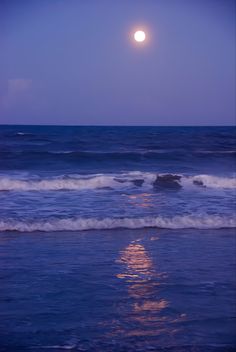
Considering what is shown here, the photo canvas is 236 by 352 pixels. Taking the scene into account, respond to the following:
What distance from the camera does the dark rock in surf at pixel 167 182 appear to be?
1403 centimetres

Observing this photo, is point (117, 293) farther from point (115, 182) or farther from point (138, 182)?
point (138, 182)

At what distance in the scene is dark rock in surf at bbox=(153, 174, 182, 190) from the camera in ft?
46.0

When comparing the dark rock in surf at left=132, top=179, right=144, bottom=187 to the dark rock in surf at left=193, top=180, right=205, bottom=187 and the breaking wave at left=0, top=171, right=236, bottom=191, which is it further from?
the dark rock in surf at left=193, top=180, right=205, bottom=187

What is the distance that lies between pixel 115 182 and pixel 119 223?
20.2ft

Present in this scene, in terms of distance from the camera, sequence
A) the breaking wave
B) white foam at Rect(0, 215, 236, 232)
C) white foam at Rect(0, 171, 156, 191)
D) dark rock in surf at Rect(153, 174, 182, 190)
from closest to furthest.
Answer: white foam at Rect(0, 215, 236, 232)
white foam at Rect(0, 171, 156, 191)
the breaking wave
dark rock in surf at Rect(153, 174, 182, 190)

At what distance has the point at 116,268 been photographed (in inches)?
216

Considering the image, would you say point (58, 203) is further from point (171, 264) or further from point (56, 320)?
point (56, 320)

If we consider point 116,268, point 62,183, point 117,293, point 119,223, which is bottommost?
point 117,293

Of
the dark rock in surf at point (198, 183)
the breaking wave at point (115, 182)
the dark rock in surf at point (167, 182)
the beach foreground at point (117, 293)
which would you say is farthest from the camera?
the dark rock in surf at point (198, 183)

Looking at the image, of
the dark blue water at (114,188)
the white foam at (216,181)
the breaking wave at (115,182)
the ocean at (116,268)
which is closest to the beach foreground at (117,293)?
the ocean at (116,268)

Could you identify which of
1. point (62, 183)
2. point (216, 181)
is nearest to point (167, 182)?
point (216, 181)

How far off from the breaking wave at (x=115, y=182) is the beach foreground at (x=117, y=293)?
6091 millimetres

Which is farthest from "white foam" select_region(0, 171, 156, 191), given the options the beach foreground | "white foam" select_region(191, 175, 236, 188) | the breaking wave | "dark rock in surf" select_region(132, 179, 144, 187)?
the beach foreground

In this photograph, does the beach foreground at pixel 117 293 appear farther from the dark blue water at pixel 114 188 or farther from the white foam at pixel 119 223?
the dark blue water at pixel 114 188
